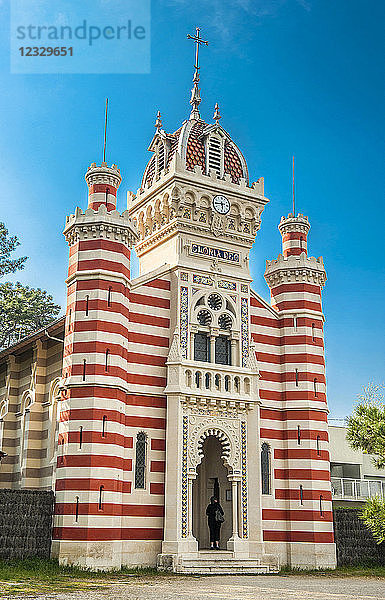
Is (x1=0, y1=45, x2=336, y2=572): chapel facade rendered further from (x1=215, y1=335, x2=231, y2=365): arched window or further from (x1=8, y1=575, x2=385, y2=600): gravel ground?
(x1=8, y1=575, x2=385, y2=600): gravel ground

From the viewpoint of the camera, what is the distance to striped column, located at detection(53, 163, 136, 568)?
2262 centimetres

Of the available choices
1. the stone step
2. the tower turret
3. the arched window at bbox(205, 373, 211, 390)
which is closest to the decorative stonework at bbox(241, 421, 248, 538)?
the stone step

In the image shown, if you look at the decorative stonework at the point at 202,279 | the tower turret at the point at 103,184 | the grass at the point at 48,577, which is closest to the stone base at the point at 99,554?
the grass at the point at 48,577

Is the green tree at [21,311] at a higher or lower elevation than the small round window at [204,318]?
higher

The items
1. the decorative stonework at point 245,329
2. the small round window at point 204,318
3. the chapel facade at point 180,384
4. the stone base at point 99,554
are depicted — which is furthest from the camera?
the decorative stonework at point 245,329

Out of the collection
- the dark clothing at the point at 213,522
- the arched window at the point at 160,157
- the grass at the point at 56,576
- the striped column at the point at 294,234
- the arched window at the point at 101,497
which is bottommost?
the grass at the point at 56,576

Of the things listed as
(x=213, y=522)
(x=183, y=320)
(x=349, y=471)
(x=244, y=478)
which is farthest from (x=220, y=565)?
(x=349, y=471)

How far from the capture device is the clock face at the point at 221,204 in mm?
28266

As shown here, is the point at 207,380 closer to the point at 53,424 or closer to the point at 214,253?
the point at 214,253

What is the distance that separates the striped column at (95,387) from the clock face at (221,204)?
381cm

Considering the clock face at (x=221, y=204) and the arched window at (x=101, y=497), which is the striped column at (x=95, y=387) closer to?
the arched window at (x=101, y=497)

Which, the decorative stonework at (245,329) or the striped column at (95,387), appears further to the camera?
the decorative stonework at (245,329)

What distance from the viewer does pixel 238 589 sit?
18562mm

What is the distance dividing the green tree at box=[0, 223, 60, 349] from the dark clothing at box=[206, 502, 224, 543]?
855 inches
